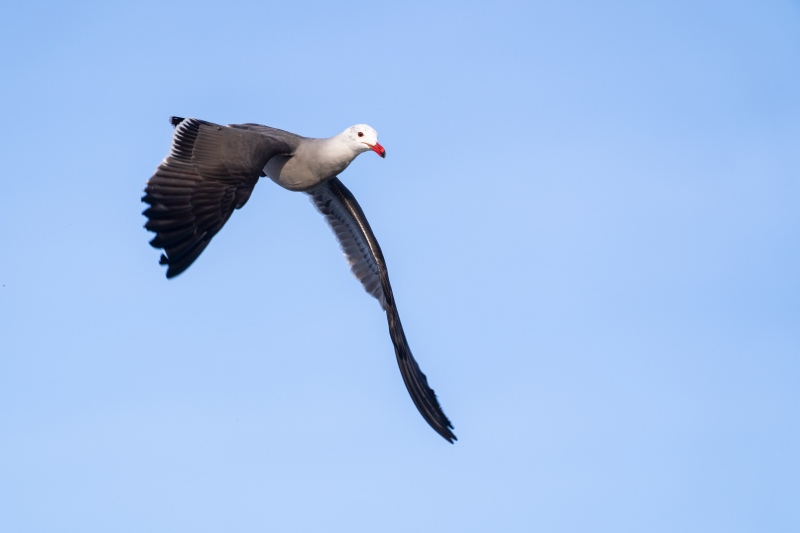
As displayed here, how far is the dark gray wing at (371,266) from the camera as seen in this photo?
2523 centimetres

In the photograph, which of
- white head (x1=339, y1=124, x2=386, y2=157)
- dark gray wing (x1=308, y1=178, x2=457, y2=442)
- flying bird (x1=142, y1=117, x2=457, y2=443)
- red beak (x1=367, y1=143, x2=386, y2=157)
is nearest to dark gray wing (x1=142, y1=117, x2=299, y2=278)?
flying bird (x1=142, y1=117, x2=457, y2=443)

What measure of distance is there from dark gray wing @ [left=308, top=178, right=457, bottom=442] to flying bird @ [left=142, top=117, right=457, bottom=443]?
0.8 inches

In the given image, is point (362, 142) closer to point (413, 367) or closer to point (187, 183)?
point (187, 183)

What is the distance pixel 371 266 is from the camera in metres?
27.3

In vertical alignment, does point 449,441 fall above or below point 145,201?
below

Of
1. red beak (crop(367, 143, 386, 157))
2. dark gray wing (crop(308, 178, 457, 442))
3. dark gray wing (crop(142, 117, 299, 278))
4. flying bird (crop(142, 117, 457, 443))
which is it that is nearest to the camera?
dark gray wing (crop(142, 117, 299, 278))

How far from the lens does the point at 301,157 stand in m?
23.0

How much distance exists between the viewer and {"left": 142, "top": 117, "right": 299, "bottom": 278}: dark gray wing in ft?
62.2

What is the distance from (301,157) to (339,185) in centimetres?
333

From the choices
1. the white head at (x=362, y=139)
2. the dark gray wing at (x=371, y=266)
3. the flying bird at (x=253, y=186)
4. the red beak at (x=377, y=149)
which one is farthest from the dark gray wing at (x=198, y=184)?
the dark gray wing at (x=371, y=266)

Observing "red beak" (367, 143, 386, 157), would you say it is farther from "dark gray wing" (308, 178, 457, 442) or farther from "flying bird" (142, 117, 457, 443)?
"dark gray wing" (308, 178, 457, 442)

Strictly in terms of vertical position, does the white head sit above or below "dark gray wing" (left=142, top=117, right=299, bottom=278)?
above

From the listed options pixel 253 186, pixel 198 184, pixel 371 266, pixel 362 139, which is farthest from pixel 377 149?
pixel 371 266

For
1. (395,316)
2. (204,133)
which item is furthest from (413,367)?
(204,133)
